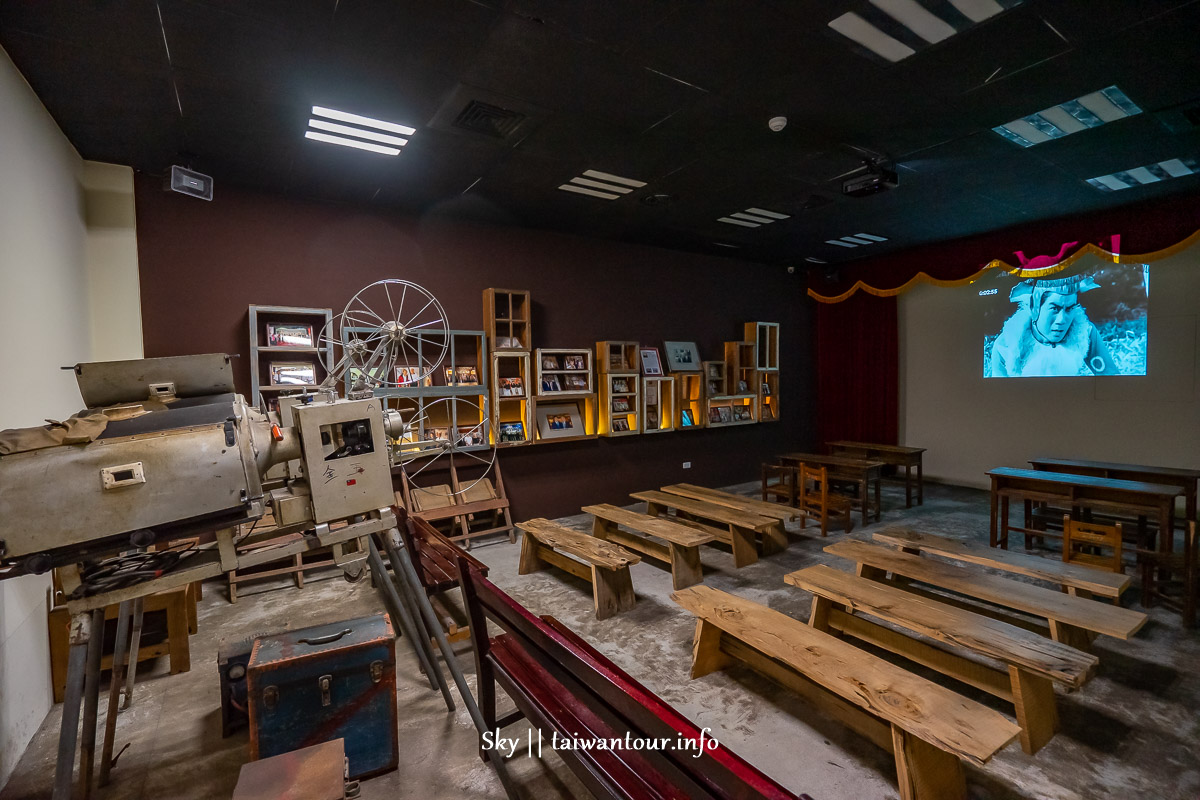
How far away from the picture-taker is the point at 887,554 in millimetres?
2988

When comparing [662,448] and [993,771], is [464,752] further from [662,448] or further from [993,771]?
[662,448]

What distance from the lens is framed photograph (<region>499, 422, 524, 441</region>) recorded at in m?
4.91

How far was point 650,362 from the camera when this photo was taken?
6.03 m

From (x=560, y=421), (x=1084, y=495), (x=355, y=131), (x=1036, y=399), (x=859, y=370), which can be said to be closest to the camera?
(x=355, y=131)

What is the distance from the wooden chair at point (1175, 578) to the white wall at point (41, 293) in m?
5.62

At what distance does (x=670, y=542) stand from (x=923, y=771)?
195 cm

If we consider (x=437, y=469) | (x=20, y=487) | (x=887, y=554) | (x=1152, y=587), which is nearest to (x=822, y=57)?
(x=887, y=554)

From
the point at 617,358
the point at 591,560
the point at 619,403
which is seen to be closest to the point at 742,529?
the point at 591,560

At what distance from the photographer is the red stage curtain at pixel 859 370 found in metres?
7.20

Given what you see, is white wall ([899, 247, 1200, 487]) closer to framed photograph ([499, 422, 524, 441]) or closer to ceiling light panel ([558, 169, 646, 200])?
ceiling light panel ([558, 169, 646, 200])

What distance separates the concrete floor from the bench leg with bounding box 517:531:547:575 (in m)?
0.73

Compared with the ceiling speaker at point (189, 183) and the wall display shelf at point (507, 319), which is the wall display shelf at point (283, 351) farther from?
the wall display shelf at point (507, 319)

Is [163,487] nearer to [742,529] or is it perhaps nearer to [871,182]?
[742,529]

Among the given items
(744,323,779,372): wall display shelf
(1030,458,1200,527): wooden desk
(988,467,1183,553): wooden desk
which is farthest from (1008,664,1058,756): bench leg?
(744,323,779,372): wall display shelf
